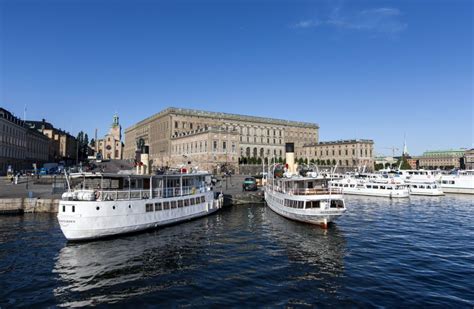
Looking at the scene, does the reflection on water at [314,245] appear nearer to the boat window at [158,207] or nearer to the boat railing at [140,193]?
the boat railing at [140,193]

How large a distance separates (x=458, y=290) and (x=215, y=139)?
102853mm

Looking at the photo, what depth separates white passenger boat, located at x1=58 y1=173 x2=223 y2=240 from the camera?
26.3 meters

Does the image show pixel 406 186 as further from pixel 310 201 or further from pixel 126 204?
pixel 126 204

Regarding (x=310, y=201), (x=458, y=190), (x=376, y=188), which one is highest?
(x=310, y=201)

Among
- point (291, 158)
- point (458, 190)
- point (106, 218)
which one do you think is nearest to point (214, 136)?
point (291, 158)

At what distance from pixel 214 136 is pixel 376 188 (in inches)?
2461

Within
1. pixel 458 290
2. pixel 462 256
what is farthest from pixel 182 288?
pixel 462 256

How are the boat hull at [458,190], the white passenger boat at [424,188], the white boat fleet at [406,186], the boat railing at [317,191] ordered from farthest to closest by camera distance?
the boat hull at [458,190] → the white passenger boat at [424,188] → the white boat fleet at [406,186] → the boat railing at [317,191]

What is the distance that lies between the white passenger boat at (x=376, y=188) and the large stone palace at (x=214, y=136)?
1949 inches

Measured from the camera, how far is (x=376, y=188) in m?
69.8

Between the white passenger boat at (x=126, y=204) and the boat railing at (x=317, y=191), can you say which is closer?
the white passenger boat at (x=126, y=204)

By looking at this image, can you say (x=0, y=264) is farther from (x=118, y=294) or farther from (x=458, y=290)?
(x=458, y=290)

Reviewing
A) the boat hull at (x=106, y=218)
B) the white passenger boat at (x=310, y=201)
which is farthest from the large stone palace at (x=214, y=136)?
the boat hull at (x=106, y=218)

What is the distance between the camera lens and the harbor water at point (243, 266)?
16000 mm
